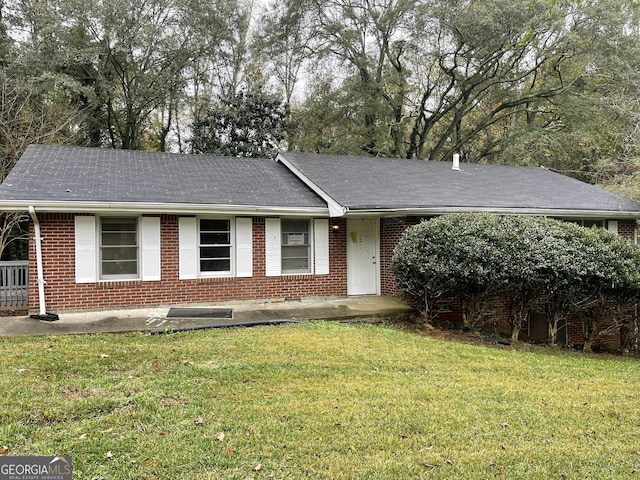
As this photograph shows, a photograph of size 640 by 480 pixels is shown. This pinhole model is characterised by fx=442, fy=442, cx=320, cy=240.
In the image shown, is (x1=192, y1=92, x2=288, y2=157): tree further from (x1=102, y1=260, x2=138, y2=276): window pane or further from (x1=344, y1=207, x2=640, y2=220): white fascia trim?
(x1=102, y1=260, x2=138, y2=276): window pane

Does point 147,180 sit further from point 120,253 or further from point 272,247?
point 272,247

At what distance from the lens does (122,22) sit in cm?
1880

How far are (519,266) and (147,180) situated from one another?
323 inches

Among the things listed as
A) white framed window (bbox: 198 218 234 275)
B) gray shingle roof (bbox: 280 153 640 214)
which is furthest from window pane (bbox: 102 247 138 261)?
gray shingle roof (bbox: 280 153 640 214)

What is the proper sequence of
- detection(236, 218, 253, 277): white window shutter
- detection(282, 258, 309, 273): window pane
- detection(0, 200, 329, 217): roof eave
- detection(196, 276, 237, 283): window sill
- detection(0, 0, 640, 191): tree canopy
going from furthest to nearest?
detection(0, 0, 640, 191): tree canopy
detection(282, 258, 309, 273): window pane
detection(236, 218, 253, 277): white window shutter
detection(196, 276, 237, 283): window sill
detection(0, 200, 329, 217): roof eave

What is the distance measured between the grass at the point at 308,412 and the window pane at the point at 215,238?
12.0 ft

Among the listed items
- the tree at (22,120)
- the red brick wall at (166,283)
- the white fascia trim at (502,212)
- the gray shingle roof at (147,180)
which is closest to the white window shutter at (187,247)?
the red brick wall at (166,283)

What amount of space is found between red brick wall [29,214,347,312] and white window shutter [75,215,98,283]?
0.10 metres

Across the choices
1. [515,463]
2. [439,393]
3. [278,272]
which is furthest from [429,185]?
[515,463]

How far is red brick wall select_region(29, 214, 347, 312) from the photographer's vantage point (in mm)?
8594

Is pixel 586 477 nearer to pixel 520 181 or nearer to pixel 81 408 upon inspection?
pixel 81 408

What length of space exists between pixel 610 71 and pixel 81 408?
880 inches

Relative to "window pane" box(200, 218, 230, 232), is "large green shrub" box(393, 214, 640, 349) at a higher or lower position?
lower

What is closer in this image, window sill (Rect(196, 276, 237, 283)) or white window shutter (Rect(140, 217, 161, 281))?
white window shutter (Rect(140, 217, 161, 281))
